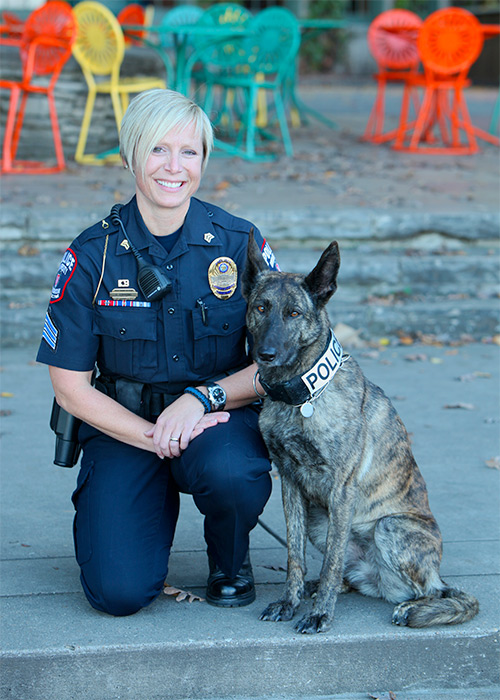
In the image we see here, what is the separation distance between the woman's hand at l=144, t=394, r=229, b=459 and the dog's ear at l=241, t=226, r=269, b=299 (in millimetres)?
396

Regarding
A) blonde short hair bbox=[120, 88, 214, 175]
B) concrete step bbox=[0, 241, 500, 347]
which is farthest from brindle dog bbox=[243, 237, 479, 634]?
concrete step bbox=[0, 241, 500, 347]

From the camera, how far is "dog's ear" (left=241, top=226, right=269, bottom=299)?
2.53m

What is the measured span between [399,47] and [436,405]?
252 inches

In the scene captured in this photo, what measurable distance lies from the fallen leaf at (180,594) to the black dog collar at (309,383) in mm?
724

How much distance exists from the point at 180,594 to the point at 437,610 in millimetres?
835

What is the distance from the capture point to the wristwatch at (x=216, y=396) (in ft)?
8.87

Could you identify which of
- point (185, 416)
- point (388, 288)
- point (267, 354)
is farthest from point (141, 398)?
point (388, 288)

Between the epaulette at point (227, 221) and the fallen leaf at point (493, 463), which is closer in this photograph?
the epaulette at point (227, 221)

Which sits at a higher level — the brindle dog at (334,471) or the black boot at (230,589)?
the brindle dog at (334,471)

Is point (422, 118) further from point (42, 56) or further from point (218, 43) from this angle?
point (42, 56)

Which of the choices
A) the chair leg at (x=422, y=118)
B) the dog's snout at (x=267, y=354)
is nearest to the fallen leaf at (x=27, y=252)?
the dog's snout at (x=267, y=354)

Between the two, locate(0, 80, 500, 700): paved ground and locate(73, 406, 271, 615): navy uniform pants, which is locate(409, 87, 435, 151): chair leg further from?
locate(73, 406, 271, 615): navy uniform pants

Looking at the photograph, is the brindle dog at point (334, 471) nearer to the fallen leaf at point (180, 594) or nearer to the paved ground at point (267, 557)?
the paved ground at point (267, 557)

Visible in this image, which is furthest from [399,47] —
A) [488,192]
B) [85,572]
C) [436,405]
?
[85,572]
